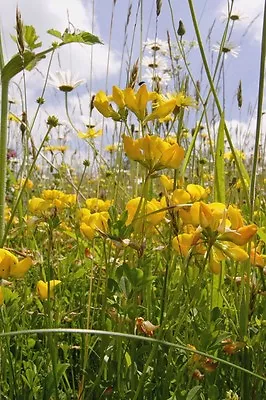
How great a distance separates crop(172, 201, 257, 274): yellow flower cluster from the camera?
643 mm

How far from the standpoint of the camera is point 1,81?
0.86m

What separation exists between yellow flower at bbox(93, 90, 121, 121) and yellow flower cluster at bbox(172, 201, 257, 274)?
0.24 m

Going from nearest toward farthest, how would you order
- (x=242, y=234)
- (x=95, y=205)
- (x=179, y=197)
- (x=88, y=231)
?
(x=242, y=234)
(x=179, y=197)
(x=88, y=231)
(x=95, y=205)

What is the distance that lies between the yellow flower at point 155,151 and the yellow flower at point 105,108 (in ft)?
0.51

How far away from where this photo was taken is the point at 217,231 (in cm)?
65

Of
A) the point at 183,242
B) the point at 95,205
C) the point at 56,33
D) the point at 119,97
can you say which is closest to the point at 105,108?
the point at 119,97

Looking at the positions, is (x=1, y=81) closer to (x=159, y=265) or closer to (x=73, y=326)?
(x=73, y=326)

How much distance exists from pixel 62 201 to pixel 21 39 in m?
0.60

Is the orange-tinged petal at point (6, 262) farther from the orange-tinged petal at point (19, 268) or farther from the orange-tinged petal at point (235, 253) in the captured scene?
the orange-tinged petal at point (235, 253)

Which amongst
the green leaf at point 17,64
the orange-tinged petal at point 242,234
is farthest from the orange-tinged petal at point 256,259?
the green leaf at point 17,64

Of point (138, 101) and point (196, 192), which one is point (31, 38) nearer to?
point (138, 101)

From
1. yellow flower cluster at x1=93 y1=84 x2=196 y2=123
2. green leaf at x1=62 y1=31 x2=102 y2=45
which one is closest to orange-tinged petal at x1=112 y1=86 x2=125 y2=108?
yellow flower cluster at x1=93 y1=84 x2=196 y2=123

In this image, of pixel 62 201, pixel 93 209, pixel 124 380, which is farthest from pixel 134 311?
pixel 62 201

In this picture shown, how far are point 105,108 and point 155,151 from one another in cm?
18
